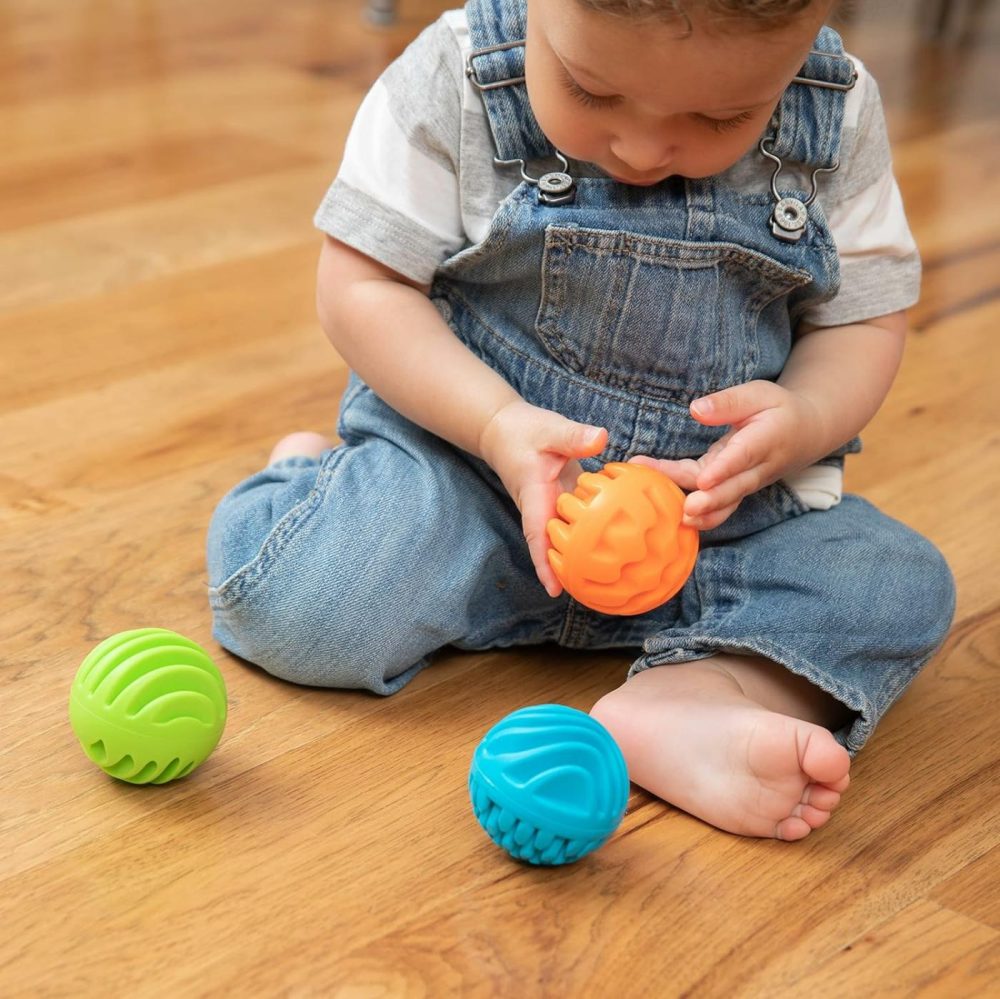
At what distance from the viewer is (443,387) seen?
0.88 metres

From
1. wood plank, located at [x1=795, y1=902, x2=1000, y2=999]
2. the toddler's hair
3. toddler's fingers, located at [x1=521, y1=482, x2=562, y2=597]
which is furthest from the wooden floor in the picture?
the toddler's hair

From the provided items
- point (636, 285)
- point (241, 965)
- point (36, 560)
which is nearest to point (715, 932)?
point (241, 965)

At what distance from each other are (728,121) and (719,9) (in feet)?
0.32

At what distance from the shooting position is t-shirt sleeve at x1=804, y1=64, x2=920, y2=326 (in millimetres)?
941

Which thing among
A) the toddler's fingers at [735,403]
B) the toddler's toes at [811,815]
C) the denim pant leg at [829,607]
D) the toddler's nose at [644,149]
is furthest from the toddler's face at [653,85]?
the toddler's toes at [811,815]

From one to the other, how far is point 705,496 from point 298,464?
31 cm

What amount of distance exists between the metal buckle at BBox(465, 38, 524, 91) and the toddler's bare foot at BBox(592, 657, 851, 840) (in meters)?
0.35

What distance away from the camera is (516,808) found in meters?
0.70

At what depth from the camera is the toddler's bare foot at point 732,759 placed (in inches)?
30.1

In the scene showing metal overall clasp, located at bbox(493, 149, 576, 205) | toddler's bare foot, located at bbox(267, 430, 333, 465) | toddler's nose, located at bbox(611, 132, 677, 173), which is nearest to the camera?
toddler's nose, located at bbox(611, 132, 677, 173)

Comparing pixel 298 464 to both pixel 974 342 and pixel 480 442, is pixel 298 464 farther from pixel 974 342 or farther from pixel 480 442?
pixel 974 342

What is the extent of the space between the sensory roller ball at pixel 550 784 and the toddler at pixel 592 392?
103 millimetres

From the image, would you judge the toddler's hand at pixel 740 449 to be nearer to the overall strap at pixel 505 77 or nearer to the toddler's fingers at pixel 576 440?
the toddler's fingers at pixel 576 440

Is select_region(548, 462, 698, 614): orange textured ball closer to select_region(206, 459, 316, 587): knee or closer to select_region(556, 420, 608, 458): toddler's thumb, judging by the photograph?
select_region(556, 420, 608, 458): toddler's thumb
